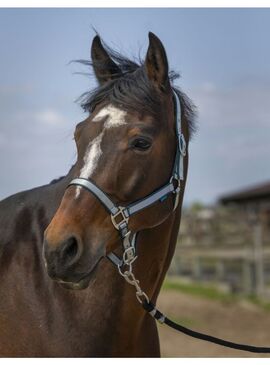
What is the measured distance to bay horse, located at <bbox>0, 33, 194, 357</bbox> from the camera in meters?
2.72

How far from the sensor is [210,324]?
34.0ft

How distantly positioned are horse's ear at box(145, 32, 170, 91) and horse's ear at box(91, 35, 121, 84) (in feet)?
0.62

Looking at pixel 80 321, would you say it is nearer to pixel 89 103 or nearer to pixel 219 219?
pixel 89 103

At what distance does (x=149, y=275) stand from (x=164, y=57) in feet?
3.27

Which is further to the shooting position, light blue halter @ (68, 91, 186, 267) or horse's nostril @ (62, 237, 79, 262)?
light blue halter @ (68, 91, 186, 267)

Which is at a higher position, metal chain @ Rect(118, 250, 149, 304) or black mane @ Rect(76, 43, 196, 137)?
black mane @ Rect(76, 43, 196, 137)

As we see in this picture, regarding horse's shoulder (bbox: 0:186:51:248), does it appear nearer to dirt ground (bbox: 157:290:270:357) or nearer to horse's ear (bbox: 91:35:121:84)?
horse's ear (bbox: 91:35:121:84)

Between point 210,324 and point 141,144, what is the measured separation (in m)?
8.01

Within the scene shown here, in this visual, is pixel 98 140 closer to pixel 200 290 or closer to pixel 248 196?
pixel 200 290

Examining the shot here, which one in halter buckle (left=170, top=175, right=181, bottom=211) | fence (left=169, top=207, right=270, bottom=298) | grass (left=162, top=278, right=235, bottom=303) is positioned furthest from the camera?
fence (left=169, top=207, right=270, bottom=298)

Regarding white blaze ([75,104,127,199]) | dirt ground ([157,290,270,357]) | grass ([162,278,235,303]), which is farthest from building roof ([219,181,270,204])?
white blaze ([75,104,127,199])

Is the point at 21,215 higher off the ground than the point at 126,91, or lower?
lower

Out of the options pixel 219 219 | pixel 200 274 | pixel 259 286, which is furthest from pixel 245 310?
pixel 219 219

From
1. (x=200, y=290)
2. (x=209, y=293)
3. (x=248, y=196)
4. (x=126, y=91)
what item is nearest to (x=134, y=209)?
(x=126, y=91)
